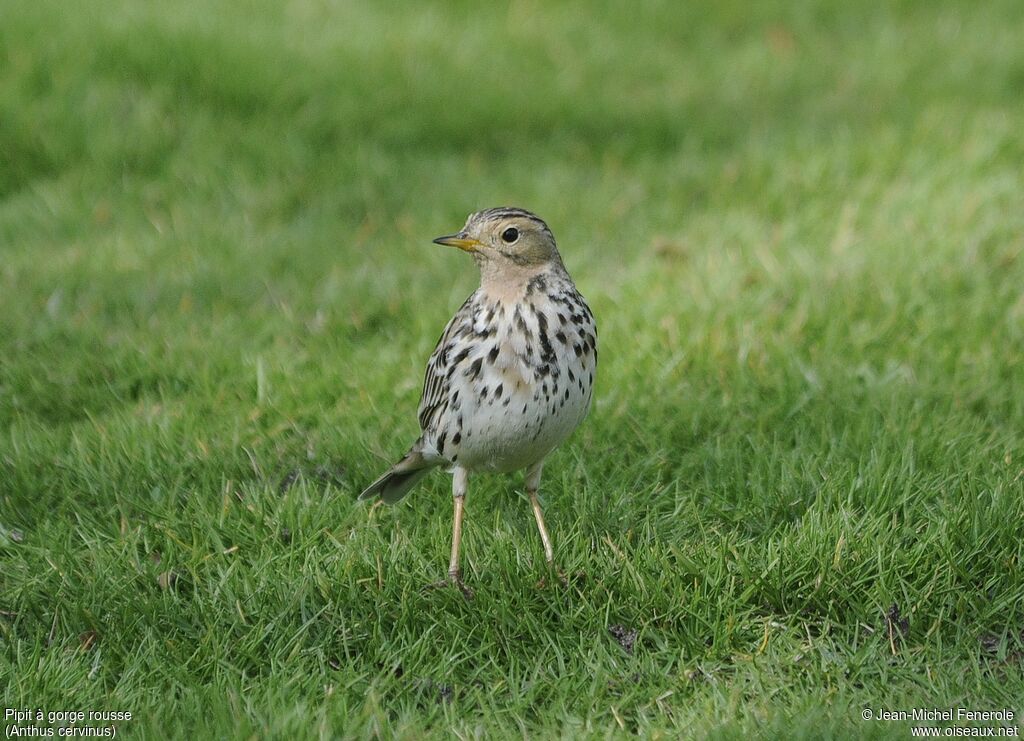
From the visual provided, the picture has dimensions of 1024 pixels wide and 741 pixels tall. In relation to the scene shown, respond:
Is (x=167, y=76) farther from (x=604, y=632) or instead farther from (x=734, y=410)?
(x=604, y=632)

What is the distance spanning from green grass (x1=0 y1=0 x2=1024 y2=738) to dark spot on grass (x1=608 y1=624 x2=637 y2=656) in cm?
3

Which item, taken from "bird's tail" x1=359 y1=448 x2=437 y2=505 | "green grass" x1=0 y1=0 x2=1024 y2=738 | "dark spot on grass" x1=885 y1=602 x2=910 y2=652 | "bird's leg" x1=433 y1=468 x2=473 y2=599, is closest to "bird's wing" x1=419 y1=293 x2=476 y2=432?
"bird's tail" x1=359 y1=448 x2=437 y2=505

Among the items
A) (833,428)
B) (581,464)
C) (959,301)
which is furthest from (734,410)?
(959,301)

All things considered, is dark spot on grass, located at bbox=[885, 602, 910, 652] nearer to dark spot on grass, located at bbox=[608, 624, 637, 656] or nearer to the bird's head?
dark spot on grass, located at bbox=[608, 624, 637, 656]

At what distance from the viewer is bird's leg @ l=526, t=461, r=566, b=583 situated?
456 centimetres

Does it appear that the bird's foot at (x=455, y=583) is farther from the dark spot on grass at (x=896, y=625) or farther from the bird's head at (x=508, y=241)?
the dark spot on grass at (x=896, y=625)

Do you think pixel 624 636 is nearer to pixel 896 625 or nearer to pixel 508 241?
pixel 896 625

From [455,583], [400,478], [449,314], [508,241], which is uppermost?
[508,241]

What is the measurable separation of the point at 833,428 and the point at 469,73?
5149 millimetres

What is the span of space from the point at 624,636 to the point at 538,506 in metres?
0.74

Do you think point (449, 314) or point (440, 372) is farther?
point (449, 314)

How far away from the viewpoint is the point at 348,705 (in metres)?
4.06

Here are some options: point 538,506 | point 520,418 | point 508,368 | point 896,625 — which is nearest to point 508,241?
point 508,368

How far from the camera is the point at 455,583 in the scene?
447 centimetres
